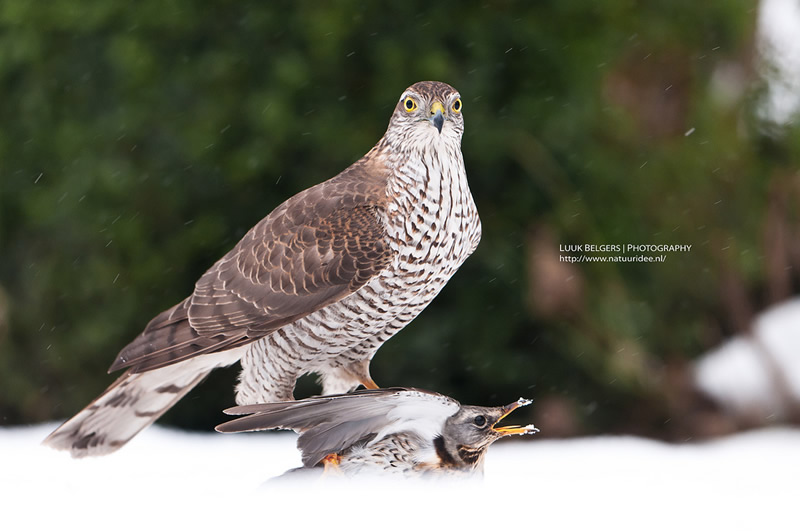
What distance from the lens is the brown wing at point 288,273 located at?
204 cm

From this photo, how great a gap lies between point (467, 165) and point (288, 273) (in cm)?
154

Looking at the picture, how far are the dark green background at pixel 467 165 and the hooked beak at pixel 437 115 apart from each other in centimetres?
117

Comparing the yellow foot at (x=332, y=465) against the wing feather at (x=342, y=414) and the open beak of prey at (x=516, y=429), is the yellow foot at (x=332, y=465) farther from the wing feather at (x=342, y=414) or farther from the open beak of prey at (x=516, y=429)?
the open beak of prey at (x=516, y=429)

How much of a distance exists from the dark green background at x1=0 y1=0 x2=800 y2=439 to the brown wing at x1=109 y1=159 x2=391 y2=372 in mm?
1097

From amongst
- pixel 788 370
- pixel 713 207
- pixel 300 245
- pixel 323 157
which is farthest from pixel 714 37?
pixel 300 245

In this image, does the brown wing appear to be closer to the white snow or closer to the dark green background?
the dark green background

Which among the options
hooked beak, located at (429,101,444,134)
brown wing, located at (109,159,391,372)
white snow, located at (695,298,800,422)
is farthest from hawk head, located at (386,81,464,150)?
white snow, located at (695,298,800,422)

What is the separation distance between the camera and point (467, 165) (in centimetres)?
348

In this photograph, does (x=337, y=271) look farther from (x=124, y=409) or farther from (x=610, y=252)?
(x=610, y=252)

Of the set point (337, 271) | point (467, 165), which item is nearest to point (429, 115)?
point (337, 271)

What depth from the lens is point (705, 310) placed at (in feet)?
13.4

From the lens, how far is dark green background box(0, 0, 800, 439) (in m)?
3.33

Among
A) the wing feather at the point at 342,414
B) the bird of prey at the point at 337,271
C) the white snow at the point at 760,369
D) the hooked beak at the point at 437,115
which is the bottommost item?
the white snow at the point at 760,369

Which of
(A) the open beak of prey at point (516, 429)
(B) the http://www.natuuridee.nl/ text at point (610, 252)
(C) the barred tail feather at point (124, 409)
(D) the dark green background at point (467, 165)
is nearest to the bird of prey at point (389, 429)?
(A) the open beak of prey at point (516, 429)
